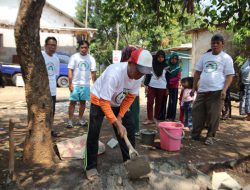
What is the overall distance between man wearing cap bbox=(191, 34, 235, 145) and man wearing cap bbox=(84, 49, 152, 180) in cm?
201

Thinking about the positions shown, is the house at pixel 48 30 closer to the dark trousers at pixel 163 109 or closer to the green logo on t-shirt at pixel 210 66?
the dark trousers at pixel 163 109

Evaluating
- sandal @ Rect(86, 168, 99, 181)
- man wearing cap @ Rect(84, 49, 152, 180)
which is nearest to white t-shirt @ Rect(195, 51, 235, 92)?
man wearing cap @ Rect(84, 49, 152, 180)

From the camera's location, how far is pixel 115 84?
347 centimetres

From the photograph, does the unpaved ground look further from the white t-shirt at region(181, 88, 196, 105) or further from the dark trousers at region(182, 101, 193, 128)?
the white t-shirt at region(181, 88, 196, 105)

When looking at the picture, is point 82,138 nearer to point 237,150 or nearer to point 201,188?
point 201,188

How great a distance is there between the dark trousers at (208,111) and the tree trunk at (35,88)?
266 centimetres

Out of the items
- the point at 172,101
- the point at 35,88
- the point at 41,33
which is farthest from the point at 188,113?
the point at 41,33

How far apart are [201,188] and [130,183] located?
2.91 feet

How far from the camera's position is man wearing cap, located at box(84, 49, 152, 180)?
329 centimetres

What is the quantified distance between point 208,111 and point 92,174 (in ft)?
8.50

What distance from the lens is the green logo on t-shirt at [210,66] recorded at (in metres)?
5.40

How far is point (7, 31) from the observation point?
19.5 meters

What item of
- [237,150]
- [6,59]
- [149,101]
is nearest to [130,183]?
[237,150]

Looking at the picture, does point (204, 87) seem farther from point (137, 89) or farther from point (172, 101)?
point (137, 89)
